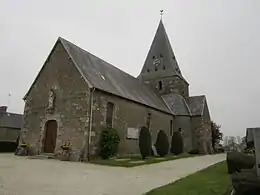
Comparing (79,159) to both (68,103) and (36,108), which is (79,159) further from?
(36,108)

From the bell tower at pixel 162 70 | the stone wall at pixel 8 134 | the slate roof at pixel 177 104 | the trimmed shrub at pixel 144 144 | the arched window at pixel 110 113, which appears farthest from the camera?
the stone wall at pixel 8 134

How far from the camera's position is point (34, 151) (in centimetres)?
1652

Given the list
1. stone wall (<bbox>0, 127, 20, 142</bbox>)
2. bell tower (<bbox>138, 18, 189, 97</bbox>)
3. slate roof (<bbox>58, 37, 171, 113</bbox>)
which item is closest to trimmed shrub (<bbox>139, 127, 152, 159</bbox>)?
slate roof (<bbox>58, 37, 171, 113</bbox>)

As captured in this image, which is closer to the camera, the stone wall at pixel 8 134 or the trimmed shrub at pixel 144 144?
the trimmed shrub at pixel 144 144

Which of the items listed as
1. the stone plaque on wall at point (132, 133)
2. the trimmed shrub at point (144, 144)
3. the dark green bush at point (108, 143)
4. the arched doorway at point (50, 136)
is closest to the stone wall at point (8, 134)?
the arched doorway at point (50, 136)

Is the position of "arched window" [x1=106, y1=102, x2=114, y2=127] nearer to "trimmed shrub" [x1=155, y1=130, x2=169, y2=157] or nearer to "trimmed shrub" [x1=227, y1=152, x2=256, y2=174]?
"trimmed shrub" [x1=155, y1=130, x2=169, y2=157]

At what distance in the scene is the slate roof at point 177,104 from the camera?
28.2 meters

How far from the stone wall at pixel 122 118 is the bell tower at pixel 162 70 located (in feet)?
29.1

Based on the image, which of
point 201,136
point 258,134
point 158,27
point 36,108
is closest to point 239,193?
point 258,134

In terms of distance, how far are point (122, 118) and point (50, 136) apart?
522 cm

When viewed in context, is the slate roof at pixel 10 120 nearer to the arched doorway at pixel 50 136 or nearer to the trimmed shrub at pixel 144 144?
the arched doorway at pixel 50 136

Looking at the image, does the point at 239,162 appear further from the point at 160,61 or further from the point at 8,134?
the point at 8,134

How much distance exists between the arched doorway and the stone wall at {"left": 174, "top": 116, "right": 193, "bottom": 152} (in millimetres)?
15420

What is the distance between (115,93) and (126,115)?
2.32 metres
